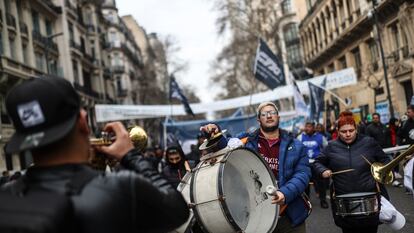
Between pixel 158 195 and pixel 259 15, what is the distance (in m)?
45.1

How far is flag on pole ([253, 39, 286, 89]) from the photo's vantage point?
775 inches

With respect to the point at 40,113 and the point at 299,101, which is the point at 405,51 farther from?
the point at 40,113

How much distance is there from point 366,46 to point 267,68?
18049 mm

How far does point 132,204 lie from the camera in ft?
6.49

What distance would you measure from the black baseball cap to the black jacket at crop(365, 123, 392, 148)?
42.2 ft

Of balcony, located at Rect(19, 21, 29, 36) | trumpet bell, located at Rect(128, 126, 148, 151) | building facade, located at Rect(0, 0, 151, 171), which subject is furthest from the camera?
balcony, located at Rect(19, 21, 29, 36)

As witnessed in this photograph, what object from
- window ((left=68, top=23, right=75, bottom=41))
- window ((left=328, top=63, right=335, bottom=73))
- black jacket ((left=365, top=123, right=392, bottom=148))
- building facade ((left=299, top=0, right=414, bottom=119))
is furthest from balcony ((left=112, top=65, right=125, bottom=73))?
black jacket ((left=365, top=123, right=392, bottom=148))

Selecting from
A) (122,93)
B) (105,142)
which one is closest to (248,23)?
(122,93)

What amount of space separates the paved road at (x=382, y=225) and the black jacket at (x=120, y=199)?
6022 millimetres

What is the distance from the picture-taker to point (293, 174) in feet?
15.2

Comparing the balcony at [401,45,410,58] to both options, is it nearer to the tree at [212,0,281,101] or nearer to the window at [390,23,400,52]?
the window at [390,23,400,52]

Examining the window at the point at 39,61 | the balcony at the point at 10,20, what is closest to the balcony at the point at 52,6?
the window at the point at 39,61

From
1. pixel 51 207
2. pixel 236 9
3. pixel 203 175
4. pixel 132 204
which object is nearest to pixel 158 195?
pixel 132 204

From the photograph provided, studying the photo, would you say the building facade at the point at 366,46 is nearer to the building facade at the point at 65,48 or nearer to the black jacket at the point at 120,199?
the building facade at the point at 65,48
